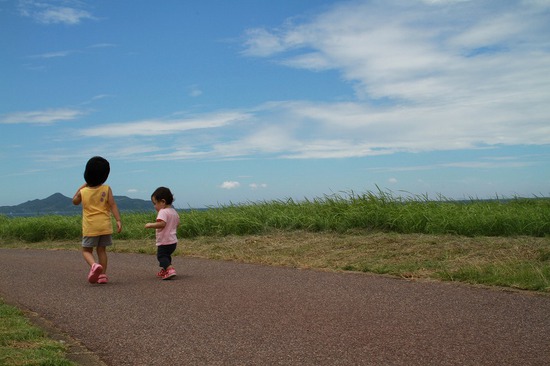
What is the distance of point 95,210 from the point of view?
832 centimetres

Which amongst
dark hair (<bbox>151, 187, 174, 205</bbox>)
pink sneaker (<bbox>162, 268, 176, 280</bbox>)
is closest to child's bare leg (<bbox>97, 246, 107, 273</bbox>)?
pink sneaker (<bbox>162, 268, 176, 280</bbox>)

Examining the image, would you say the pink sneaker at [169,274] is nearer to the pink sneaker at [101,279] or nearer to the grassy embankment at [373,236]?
the pink sneaker at [101,279]

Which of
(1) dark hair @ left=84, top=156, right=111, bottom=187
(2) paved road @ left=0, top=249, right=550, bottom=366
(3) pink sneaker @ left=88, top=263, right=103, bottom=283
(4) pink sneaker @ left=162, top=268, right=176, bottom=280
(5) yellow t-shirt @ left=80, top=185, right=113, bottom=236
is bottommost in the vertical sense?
(2) paved road @ left=0, top=249, right=550, bottom=366

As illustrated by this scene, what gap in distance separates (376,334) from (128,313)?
8.37 feet

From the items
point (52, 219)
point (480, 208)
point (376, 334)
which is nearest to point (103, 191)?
point (376, 334)

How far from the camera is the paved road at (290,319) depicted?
447cm

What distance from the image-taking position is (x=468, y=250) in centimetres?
931

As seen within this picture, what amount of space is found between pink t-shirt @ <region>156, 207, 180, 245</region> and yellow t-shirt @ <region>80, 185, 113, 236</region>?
2.38 ft

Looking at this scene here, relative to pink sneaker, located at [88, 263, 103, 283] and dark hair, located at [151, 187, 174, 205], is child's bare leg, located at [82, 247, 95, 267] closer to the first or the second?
pink sneaker, located at [88, 263, 103, 283]

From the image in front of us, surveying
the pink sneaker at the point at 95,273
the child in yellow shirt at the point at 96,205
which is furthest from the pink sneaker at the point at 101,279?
the child in yellow shirt at the point at 96,205

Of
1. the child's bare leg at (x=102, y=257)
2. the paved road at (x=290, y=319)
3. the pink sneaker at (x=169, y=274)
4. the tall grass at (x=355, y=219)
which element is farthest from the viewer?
the tall grass at (x=355, y=219)

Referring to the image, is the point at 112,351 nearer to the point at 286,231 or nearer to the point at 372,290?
the point at 372,290

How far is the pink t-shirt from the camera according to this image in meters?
8.34

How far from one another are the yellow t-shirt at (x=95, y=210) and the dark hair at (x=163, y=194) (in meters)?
0.68
